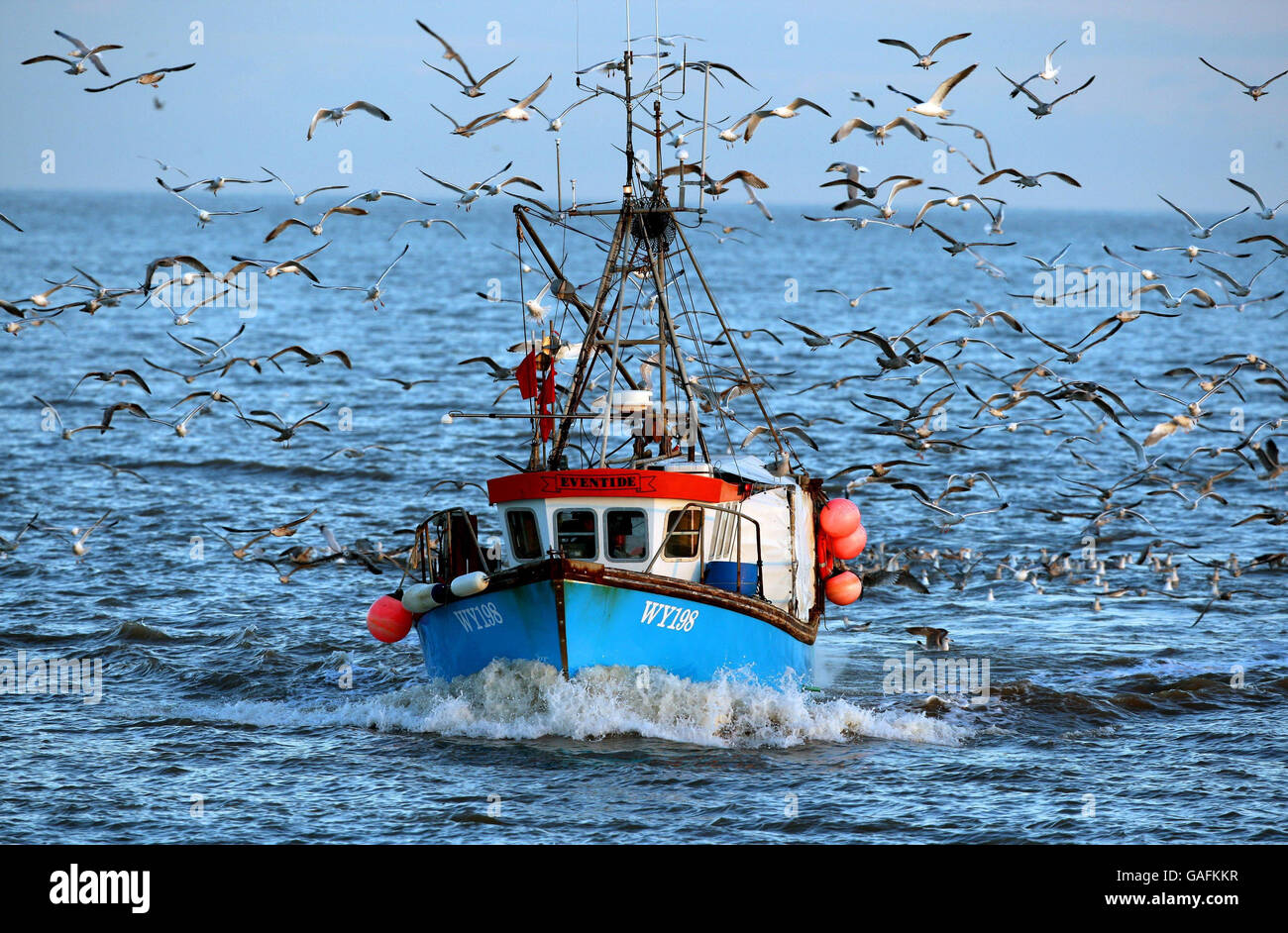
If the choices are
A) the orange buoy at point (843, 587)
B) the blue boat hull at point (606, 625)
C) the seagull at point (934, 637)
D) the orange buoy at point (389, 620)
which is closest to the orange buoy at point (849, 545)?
the orange buoy at point (843, 587)

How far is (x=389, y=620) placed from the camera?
20.4 m

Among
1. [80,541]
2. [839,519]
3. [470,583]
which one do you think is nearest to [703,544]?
[470,583]

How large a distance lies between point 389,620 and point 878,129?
31.6ft

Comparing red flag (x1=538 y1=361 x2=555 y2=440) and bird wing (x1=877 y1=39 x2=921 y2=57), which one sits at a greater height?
bird wing (x1=877 y1=39 x2=921 y2=57)

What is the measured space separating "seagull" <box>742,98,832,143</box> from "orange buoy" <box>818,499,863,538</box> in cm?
538

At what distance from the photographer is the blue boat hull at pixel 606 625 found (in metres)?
17.8

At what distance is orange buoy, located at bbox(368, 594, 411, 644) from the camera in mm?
20391

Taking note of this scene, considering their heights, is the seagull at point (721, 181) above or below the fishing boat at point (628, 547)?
above

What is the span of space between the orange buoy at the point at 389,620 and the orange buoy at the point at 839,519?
6144 mm

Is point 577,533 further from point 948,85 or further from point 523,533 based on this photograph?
point 948,85

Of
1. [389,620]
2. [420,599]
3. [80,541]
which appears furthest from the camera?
[80,541]

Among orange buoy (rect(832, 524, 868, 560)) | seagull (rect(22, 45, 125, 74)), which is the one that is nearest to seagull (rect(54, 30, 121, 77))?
seagull (rect(22, 45, 125, 74))

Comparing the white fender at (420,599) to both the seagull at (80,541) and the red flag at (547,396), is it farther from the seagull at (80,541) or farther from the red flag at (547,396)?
the seagull at (80,541)

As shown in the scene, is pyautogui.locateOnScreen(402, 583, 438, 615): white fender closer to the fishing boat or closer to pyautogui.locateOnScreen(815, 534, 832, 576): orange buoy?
the fishing boat
